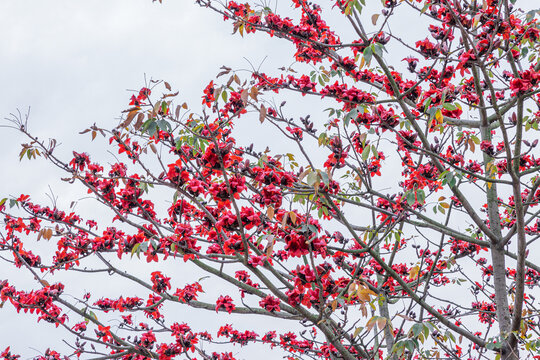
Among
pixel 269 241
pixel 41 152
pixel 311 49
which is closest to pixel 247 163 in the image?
pixel 269 241

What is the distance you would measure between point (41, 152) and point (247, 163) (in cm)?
177

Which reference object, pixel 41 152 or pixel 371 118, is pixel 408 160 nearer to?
pixel 371 118

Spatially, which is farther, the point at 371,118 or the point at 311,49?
the point at 311,49

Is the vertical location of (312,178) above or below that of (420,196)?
below

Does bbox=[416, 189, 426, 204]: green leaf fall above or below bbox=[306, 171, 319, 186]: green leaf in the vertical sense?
above

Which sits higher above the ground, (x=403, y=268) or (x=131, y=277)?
(x=403, y=268)

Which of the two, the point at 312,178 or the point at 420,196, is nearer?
the point at 312,178

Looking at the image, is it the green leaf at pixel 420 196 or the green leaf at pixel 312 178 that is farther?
the green leaf at pixel 420 196

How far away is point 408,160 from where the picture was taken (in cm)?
450

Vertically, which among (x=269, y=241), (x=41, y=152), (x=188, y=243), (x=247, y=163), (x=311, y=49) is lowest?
(x=269, y=241)

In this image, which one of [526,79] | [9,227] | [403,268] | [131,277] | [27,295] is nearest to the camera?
[526,79]

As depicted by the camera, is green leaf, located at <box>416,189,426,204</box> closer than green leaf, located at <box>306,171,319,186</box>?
No

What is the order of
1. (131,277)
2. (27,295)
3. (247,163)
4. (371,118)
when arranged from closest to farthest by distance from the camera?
(247,163), (371,118), (131,277), (27,295)

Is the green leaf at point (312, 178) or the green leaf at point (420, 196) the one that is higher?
the green leaf at point (420, 196)
